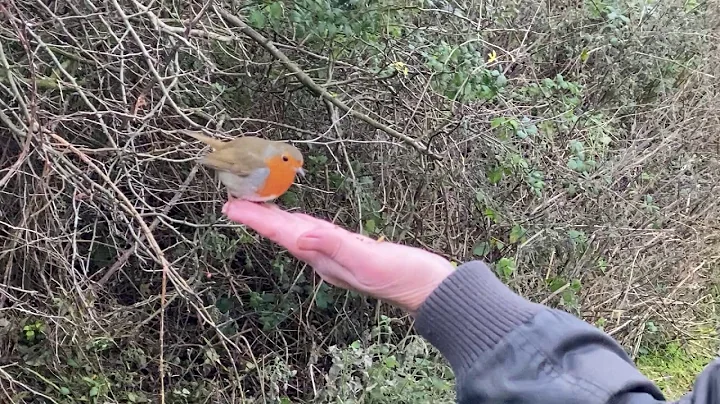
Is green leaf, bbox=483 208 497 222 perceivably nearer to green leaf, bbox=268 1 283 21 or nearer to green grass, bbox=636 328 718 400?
green grass, bbox=636 328 718 400

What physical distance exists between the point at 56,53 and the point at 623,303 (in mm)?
3530

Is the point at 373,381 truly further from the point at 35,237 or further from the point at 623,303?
A: the point at 623,303

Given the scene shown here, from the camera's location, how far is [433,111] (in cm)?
377

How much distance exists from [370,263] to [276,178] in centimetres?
102

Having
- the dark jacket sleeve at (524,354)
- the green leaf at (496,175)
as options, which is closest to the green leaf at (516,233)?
the green leaf at (496,175)

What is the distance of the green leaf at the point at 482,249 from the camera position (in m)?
4.07

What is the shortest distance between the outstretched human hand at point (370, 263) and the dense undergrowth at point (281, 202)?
2.33 ft

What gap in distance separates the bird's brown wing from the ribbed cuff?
1258mm

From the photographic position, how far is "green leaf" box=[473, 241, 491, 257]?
407cm

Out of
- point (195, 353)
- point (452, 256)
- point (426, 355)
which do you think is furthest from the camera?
point (452, 256)

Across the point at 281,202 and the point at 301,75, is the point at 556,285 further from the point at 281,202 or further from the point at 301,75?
the point at 301,75

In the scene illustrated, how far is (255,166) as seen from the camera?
2584mm

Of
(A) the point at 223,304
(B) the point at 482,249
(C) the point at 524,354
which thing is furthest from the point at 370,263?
(B) the point at 482,249

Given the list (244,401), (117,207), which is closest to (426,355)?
(244,401)
